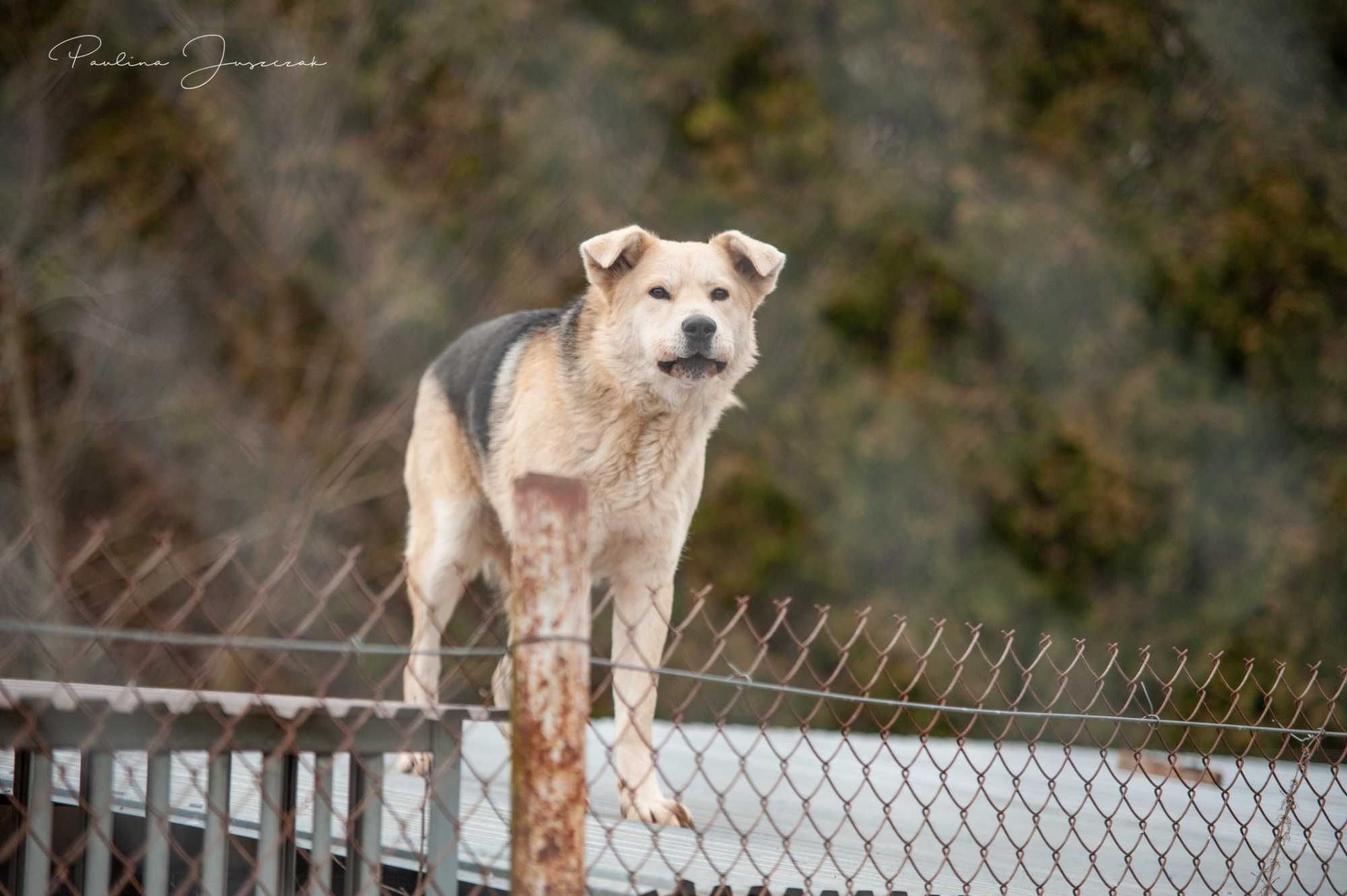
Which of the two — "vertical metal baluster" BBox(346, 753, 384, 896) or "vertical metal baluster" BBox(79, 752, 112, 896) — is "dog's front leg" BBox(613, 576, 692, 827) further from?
"vertical metal baluster" BBox(79, 752, 112, 896)

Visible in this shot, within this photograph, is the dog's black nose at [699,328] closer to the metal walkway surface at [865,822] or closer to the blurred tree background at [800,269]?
the metal walkway surface at [865,822]

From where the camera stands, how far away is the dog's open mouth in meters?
3.47

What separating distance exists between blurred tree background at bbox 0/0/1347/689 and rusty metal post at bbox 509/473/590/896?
7.07 metres


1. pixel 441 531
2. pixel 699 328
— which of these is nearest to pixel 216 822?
pixel 699 328

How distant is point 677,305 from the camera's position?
3.56 m

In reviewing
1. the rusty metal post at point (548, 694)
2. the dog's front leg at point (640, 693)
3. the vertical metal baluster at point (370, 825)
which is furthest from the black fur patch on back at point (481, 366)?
the rusty metal post at point (548, 694)

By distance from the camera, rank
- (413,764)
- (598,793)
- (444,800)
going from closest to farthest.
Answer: (444,800), (413,764), (598,793)

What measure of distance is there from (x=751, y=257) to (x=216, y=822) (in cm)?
223

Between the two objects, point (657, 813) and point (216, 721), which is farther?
point (657, 813)

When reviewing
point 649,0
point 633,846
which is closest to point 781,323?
point 649,0

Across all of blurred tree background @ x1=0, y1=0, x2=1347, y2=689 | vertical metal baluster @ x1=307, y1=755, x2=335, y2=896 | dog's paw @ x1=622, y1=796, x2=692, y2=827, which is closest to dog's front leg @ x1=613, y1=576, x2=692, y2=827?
dog's paw @ x1=622, y1=796, x2=692, y2=827

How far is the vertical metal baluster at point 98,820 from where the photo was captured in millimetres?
2160

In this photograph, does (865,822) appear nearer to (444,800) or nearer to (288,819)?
(444,800)

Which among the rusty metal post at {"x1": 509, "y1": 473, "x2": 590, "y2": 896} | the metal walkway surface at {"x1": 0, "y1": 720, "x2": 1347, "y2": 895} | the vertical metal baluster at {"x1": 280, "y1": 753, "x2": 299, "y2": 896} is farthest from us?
the metal walkway surface at {"x1": 0, "y1": 720, "x2": 1347, "y2": 895}
